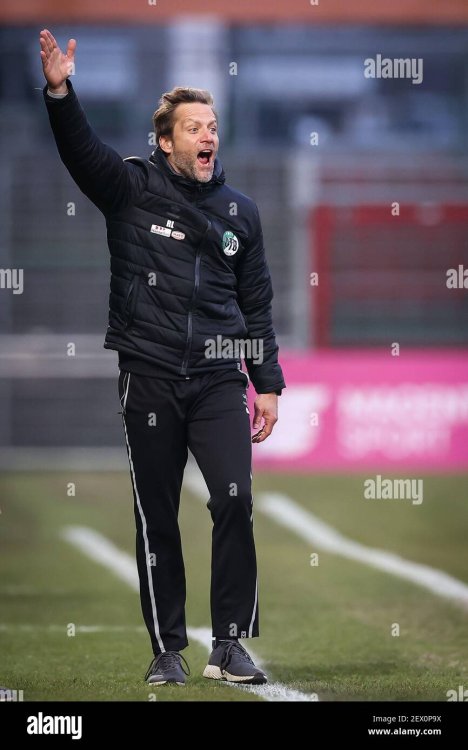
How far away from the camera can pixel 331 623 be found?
8.14 metres

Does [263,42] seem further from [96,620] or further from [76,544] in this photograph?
[96,620]

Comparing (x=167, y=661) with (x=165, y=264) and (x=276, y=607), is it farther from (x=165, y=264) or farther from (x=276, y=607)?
(x=276, y=607)

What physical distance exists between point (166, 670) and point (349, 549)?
5477mm

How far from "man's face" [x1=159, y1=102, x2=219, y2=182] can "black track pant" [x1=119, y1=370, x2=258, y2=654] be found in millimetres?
756

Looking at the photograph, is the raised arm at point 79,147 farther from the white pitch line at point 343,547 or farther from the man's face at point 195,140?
the white pitch line at point 343,547

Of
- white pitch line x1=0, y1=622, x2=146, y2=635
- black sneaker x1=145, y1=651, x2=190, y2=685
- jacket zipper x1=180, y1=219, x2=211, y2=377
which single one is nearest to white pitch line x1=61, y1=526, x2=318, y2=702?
black sneaker x1=145, y1=651, x2=190, y2=685

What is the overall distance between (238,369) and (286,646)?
5.79 ft

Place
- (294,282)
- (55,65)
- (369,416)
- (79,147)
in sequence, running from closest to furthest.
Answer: (55,65) → (79,147) → (369,416) → (294,282)

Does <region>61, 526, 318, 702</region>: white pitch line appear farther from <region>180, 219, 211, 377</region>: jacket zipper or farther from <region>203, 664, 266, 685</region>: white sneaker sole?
<region>180, 219, 211, 377</region>: jacket zipper

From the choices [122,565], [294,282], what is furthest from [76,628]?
[294,282]

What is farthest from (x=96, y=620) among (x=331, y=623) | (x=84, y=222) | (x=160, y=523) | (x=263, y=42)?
(x=263, y=42)

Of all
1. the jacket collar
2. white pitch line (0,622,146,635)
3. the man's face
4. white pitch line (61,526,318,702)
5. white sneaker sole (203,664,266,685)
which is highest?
the man's face

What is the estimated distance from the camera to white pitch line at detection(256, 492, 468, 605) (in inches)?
370

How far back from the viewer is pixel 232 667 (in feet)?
19.6
